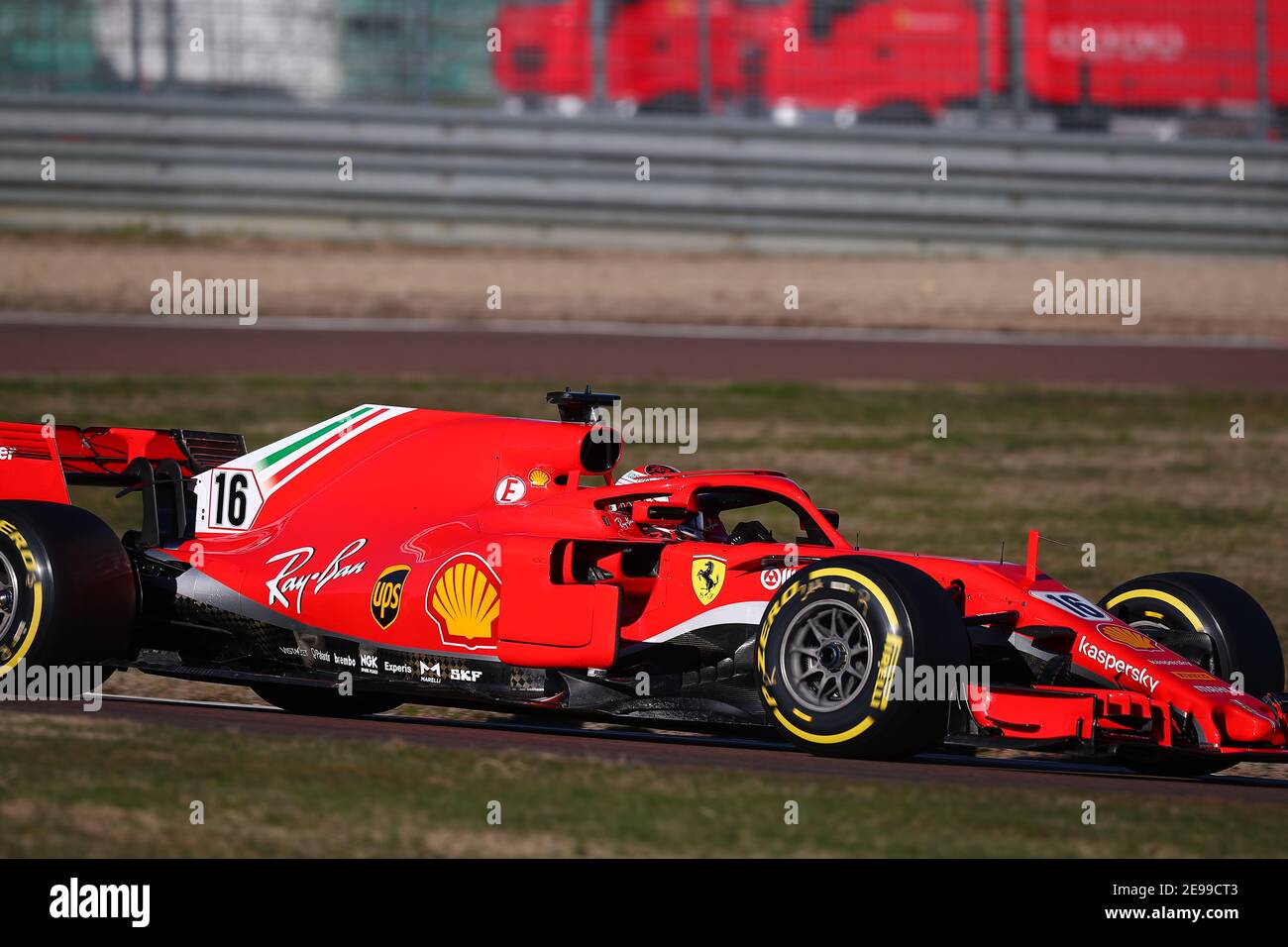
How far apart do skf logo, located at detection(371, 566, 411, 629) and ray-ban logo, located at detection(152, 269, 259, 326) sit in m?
12.5

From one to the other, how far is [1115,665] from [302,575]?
308 cm

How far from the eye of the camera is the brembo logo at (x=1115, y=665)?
6973 millimetres

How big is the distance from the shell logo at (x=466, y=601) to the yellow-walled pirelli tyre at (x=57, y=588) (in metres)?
1.31

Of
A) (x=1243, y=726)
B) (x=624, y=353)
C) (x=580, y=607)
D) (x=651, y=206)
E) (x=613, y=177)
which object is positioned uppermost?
(x=613, y=177)

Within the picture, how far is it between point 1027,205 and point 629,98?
501 cm

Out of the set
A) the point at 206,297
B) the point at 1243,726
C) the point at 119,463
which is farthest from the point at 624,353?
the point at 1243,726

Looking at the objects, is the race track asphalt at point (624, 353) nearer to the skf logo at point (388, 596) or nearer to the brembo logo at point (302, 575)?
the brembo logo at point (302, 575)

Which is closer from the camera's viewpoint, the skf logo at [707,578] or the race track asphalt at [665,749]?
the race track asphalt at [665,749]

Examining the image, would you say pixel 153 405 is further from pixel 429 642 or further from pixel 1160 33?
pixel 1160 33

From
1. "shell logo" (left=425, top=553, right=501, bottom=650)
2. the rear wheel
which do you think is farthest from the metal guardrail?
"shell logo" (left=425, top=553, right=501, bottom=650)

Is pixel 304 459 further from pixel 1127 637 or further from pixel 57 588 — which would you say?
pixel 1127 637

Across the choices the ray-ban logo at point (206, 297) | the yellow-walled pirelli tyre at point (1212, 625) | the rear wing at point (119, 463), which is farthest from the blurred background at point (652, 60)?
the yellow-walled pirelli tyre at point (1212, 625)

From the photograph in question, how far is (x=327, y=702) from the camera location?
8.41 meters
